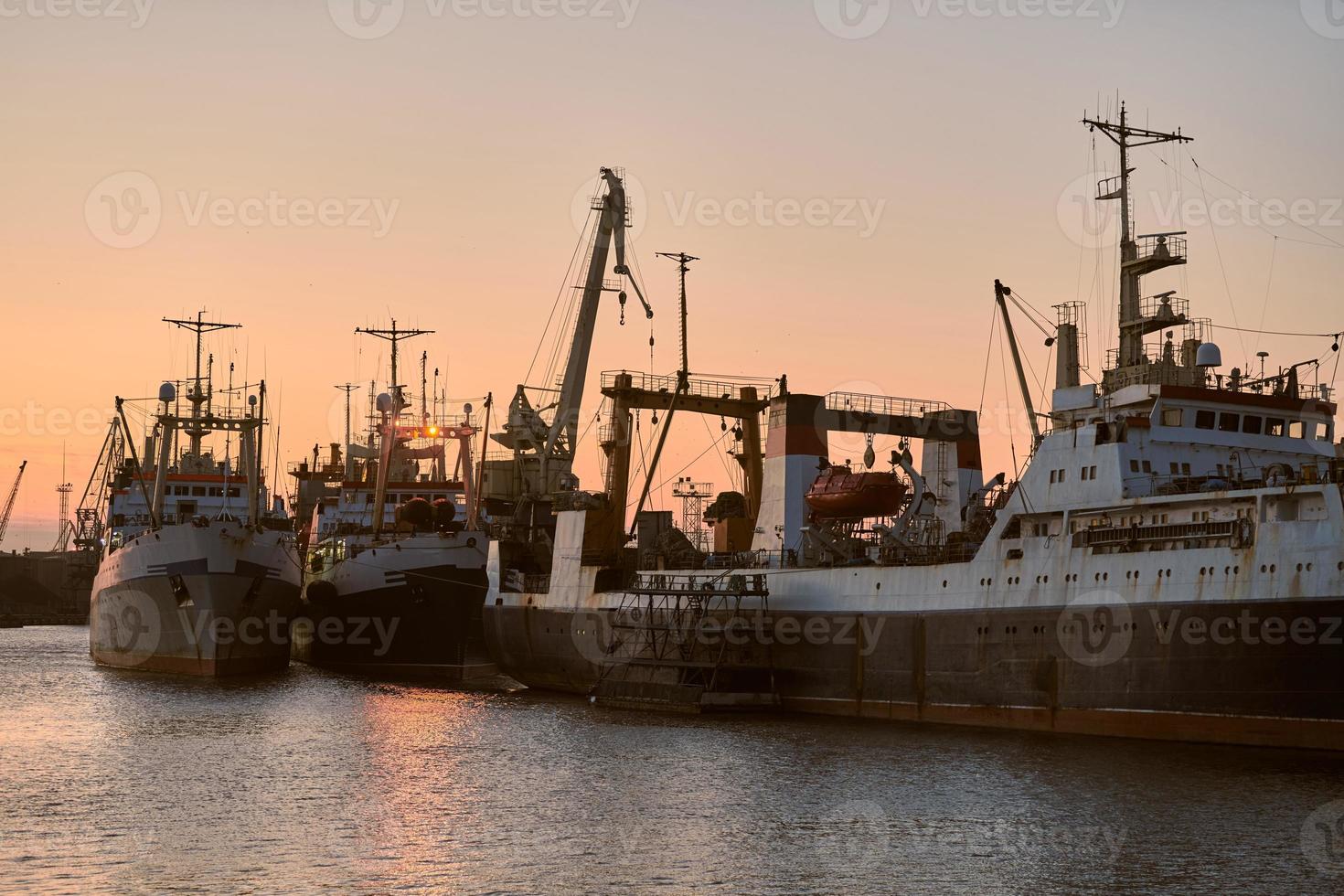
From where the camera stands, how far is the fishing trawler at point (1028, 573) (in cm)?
3459

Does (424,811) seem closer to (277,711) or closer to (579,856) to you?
(579,856)

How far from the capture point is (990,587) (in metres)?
41.0

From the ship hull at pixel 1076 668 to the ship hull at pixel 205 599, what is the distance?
21206mm

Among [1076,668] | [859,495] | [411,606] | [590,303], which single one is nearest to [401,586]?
[411,606]

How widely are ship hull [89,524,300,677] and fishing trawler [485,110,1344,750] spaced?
1165cm

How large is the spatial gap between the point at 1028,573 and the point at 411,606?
34209 millimetres

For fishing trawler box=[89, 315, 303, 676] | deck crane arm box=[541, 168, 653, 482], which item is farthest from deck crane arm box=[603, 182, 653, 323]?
fishing trawler box=[89, 315, 303, 676]

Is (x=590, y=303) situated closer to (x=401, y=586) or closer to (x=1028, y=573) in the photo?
(x=401, y=586)

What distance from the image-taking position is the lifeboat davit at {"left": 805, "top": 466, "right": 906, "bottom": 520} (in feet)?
Answer: 158

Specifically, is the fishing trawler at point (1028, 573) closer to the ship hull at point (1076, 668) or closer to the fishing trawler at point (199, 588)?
the ship hull at point (1076, 668)

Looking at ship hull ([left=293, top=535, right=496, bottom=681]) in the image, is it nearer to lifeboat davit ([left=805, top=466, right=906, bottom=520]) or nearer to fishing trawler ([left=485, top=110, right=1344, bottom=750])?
fishing trawler ([left=485, top=110, right=1344, bottom=750])

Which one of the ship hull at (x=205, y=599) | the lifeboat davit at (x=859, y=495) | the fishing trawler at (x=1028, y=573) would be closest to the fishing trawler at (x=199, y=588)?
the ship hull at (x=205, y=599)

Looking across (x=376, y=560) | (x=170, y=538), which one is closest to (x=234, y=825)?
(x=170, y=538)

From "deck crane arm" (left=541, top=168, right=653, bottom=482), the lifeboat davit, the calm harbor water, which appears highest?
"deck crane arm" (left=541, top=168, right=653, bottom=482)
